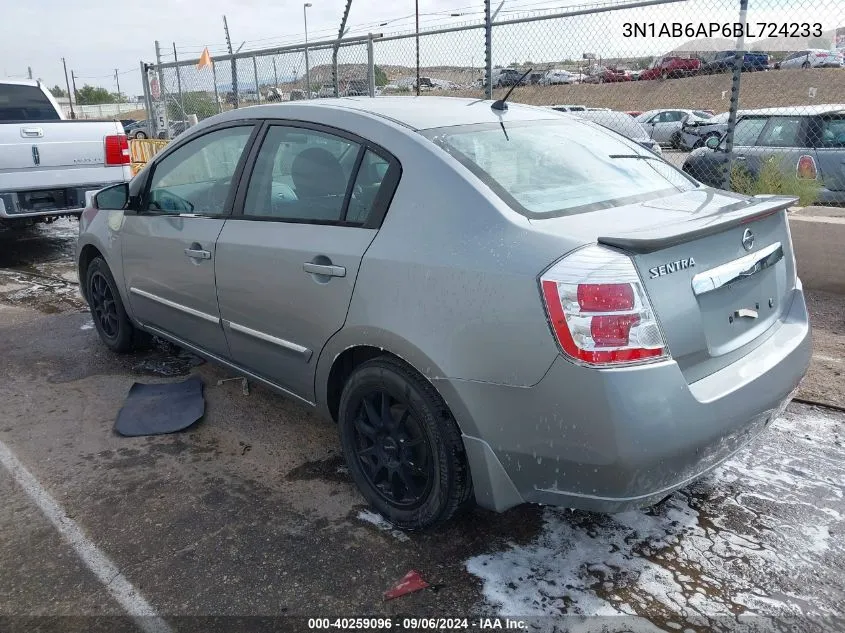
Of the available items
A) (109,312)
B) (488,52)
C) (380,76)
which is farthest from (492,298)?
(380,76)

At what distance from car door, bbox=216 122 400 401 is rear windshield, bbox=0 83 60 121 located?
22.0ft

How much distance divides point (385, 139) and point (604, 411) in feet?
4.69

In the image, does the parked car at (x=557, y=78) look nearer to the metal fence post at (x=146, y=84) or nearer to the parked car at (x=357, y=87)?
the parked car at (x=357, y=87)

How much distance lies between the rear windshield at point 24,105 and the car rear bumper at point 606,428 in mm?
8337

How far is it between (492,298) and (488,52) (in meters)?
5.36

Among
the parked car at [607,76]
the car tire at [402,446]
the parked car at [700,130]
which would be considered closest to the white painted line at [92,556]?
the car tire at [402,446]

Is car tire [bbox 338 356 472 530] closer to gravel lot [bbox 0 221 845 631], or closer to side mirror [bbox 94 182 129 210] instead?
gravel lot [bbox 0 221 845 631]

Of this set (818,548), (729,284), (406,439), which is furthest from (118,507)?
(818,548)

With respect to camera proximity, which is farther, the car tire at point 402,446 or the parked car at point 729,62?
the parked car at point 729,62

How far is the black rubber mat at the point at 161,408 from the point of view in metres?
3.86

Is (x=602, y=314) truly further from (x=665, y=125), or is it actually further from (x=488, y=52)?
(x=665, y=125)

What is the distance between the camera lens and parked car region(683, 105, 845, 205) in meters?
7.44

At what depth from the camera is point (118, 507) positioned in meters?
3.09

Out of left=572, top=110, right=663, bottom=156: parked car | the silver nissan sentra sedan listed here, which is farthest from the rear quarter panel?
left=572, top=110, right=663, bottom=156: parked car
